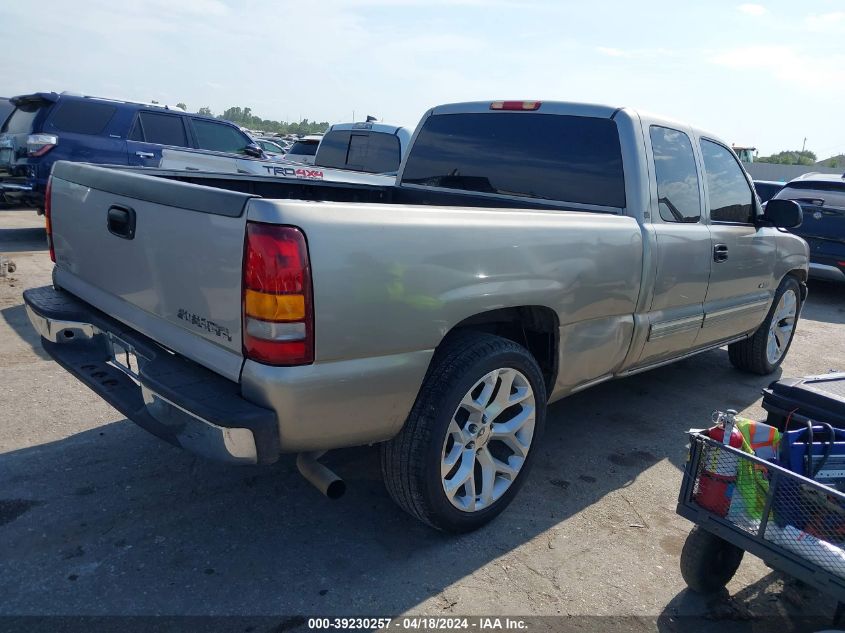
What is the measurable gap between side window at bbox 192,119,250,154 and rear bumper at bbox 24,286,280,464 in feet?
25.2

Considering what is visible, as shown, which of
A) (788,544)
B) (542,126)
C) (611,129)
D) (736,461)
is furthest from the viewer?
(542,126)

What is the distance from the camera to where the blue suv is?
8945mm

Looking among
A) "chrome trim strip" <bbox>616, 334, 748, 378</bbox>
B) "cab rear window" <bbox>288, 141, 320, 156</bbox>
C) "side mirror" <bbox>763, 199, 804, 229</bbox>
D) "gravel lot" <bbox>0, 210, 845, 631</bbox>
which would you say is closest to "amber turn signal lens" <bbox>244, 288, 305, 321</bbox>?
"gravel lot" <bbox>0, 210, 845, 631</bbox>

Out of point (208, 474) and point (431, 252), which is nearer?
point (431, 252)

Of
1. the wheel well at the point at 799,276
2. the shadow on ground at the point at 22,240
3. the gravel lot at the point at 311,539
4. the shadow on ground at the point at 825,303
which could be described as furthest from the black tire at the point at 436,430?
the shadow on ground at the point at 22,240

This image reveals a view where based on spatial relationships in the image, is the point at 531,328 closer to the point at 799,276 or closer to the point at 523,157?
the point at 523,157

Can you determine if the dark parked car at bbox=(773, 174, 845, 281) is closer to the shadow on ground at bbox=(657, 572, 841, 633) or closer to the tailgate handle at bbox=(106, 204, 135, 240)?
the shadow on ground at bbox=(657, 572, 841, 633)

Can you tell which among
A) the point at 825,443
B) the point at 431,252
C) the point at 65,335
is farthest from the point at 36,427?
the point at 825,443

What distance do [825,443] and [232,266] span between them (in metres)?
2.23

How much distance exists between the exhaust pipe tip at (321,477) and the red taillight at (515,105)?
2492mm

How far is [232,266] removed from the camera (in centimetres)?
220

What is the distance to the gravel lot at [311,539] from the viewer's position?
248cm

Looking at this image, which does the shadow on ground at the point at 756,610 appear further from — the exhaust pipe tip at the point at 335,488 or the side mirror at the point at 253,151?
the side mirror at the point at 253,151

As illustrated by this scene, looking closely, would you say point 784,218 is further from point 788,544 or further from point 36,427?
point 36,427
